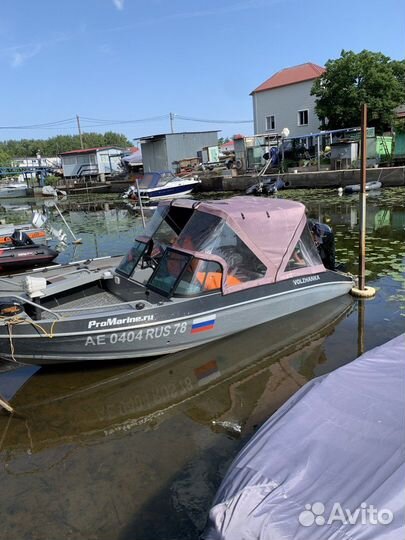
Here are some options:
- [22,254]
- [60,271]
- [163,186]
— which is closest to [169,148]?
[163,186]

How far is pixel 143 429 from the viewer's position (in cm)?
475

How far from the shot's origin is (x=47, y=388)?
566cm

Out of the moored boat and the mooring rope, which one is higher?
the moored boat

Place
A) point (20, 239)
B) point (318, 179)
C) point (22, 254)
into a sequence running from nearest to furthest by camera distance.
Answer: point (22, 254)
point (20, 239)
point (318, 179)

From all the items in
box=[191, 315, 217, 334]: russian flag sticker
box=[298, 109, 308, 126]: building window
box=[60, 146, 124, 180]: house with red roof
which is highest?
box=[298, 109, 308, 126]: building window

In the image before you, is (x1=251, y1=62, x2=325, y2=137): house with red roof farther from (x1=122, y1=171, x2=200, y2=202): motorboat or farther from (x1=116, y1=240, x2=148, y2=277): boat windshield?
(x1=116, y1=240, x2=148, y2=277): boat windshield

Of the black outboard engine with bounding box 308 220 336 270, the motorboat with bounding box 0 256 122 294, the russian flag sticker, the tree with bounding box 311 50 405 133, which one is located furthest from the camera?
the tree with bounding box 311 50 405 133

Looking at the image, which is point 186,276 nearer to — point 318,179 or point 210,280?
point 210,280

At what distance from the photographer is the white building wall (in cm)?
3766

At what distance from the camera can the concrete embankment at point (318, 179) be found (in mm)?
24500

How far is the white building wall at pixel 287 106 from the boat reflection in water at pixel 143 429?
34.4 meters

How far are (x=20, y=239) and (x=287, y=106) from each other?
32.6 meters

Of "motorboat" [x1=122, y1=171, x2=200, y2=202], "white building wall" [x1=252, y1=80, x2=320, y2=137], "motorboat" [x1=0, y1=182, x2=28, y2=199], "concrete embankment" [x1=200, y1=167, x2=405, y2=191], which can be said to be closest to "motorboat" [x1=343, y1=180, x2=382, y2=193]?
"concrete embankment" [x1=200, y1=167, x2=405, y2=191]

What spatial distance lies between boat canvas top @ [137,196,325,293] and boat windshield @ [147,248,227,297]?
9cm
